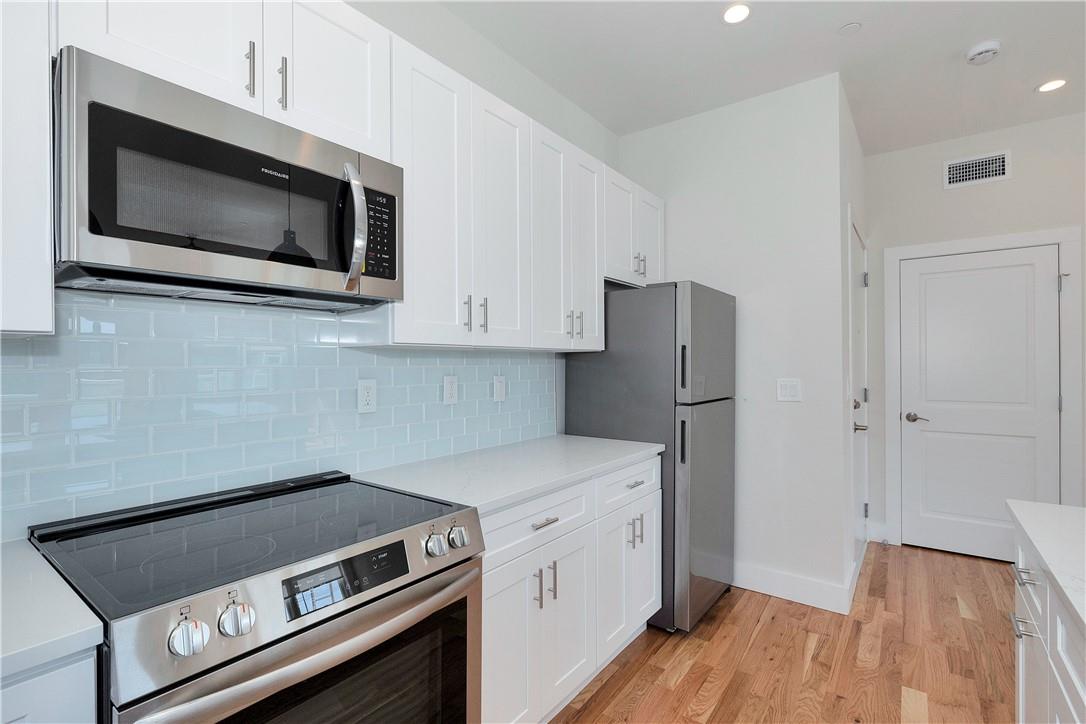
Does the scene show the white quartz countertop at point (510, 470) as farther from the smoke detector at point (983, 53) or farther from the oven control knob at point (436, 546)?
the smoke detector at point (983, 53)

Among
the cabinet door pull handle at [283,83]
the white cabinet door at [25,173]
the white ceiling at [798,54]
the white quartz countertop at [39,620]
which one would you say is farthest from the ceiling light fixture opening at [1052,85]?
the white quartz countertop at [39,620]

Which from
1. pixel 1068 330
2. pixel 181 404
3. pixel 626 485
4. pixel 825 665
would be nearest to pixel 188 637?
pixel 181 404

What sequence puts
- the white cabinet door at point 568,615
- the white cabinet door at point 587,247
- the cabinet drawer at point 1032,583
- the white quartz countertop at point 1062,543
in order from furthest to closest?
the white cabinet door at point 587,247 → the white cabinet door at point 568,615 → the cabinet drawer at point 1032,583 → the white quartz countertop at point 1062,543

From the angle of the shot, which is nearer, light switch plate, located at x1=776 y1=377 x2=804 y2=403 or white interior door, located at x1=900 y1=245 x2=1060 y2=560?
light switch plate, located at x1=776 y1=377 x2=804 y2=403

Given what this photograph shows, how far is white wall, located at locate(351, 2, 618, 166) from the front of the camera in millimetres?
2146

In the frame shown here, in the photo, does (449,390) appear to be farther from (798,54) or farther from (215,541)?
(798,54)

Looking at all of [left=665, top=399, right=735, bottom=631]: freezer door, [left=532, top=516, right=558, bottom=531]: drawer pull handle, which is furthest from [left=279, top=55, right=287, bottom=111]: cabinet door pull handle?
[left=665, top=399, right=735, bottom=631]: freezer door

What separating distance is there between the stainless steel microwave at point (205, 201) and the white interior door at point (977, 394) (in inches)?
151

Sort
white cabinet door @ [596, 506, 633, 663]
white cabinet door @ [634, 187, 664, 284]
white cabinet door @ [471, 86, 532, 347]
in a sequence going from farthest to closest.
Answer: white cabinet door @ [634, 187, 664, 284], white cabinet door @ [596, 506, 633, 663], white cabinet door @ [471, 86, 532, 347]

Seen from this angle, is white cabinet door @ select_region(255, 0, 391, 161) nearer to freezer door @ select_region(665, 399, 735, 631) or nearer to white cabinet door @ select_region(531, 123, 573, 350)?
white cabinet door @ select_region(531, 123, 573, 350)

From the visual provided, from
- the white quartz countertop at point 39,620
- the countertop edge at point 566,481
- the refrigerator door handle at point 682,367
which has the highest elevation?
the refrigerator door handle at point 682,367

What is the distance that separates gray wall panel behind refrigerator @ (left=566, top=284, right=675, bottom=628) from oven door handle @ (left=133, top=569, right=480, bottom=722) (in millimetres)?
1455

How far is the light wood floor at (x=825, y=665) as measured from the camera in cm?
199

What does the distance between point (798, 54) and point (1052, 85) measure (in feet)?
5.12
